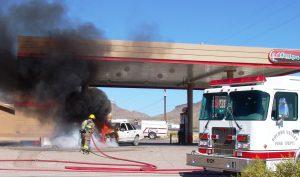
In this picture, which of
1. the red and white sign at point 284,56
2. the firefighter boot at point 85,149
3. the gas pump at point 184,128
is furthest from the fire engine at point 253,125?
the gas pump at point 184,128

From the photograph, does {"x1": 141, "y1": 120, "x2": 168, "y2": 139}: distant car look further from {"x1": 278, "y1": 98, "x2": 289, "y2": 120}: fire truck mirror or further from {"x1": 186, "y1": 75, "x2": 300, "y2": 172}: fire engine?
{"x1": 278, "y1": 98, "x2": 289, "y2": 120}: fire truck mirror

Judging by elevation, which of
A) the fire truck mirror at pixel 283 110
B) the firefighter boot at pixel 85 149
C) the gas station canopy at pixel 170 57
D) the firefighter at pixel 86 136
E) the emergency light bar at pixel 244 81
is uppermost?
the gas station canopy at pixel 170 57

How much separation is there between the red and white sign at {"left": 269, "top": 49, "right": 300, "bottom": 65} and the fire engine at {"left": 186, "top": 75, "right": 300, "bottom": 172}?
11483 mm

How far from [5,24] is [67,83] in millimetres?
3992

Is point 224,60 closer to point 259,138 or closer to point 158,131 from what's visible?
point 259,138

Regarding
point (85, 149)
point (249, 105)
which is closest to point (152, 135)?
point (85, 149)

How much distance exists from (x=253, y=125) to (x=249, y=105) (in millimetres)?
514

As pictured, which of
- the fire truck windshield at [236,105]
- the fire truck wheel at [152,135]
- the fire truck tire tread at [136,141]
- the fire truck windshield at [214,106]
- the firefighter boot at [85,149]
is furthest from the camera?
the fire truck wheel at [152,135]

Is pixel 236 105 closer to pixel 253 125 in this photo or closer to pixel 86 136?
pixel 253 125

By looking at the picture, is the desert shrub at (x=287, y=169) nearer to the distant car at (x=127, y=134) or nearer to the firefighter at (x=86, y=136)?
the firefighter at (x=86, y=136)

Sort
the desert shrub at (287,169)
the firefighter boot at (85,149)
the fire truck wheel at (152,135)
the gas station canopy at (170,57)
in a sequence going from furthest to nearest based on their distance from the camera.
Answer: the fire truck wheel at (152,135) < the gas station canopy at (170,57) < the firefighter boot at (85,149) < the desert shrub at (287,169)

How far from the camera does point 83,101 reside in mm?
24625

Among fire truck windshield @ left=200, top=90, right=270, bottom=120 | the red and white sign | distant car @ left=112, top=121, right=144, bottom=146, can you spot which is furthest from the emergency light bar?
distant car @ left=112, top=121, right=144, bottom=146

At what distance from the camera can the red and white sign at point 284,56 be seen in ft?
72.3
